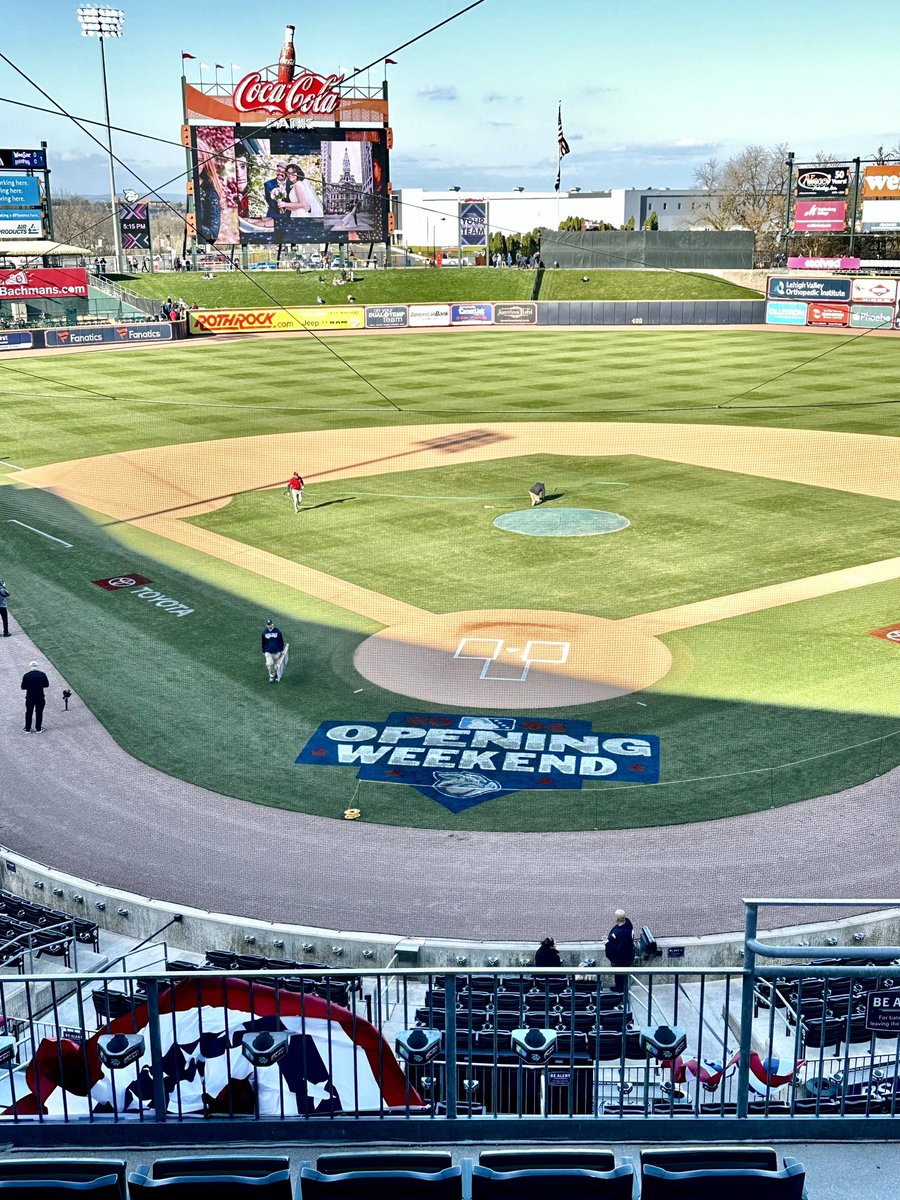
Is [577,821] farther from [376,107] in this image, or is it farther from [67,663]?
[376,107]

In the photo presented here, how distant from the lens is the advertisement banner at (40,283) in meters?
81.2

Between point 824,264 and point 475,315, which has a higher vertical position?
point 824,264

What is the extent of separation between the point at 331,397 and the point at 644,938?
4720 centimetres

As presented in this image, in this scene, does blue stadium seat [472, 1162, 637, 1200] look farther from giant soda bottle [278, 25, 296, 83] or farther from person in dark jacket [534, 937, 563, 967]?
giant soda bottle [278, 25, 296, 83]

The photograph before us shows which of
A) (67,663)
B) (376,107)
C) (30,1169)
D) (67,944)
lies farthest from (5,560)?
(376,107)

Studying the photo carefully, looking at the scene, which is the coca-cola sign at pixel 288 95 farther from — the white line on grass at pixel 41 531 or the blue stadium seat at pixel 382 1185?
the blue stadium seat at pixel 382 1185

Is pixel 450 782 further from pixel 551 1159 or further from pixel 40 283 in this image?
pixel 40 283

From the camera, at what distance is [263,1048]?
25.7 feet

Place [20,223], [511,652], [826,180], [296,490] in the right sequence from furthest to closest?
[20,223] < [826,180] < [296,490] < [511,652]

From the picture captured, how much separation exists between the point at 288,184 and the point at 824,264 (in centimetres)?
4004

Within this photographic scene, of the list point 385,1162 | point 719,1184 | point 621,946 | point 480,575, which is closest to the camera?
point 719,1184

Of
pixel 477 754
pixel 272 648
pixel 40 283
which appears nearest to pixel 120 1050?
pixel 477 754

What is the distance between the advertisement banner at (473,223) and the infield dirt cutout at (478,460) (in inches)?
2515

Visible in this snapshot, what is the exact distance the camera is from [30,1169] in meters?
6.66
